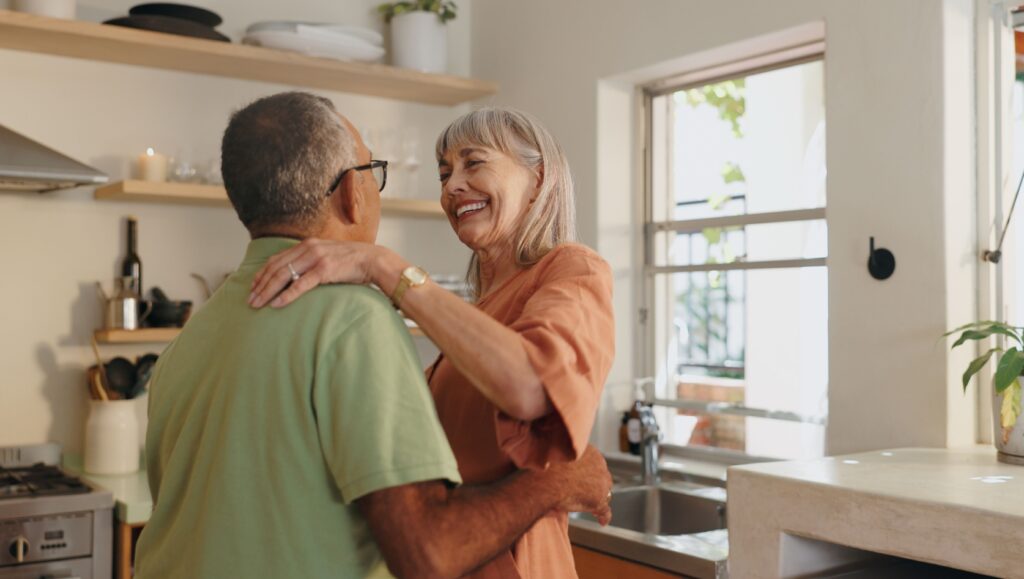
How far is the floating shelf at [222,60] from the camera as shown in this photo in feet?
9.70

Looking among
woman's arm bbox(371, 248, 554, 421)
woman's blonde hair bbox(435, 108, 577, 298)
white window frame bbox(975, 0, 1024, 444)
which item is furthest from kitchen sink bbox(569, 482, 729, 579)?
woman's arm bbox(371, 248, 554, 421)

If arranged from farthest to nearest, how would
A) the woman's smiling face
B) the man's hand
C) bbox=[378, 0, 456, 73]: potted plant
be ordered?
1. bbox=[378, 0, 456, 73]: potted plant
2. the woman's smiling face
3. the man's hand

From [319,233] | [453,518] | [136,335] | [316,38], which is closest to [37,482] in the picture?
[136,335]

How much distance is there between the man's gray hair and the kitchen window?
80.1 inches

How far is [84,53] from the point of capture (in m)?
3.16

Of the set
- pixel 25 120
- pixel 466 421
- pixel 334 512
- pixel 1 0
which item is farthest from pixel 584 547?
pixel 1 0

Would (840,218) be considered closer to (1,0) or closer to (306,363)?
(306,363)

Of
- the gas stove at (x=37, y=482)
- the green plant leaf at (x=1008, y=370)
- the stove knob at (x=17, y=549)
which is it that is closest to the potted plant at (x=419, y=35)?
the gas stove at (x=37, y=482)

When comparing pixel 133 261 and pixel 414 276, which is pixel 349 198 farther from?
→ pixel 133 261

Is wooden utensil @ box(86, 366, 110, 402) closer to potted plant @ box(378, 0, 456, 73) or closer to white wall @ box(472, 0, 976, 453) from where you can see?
potted plant @ box(378, 0, 456, 73)

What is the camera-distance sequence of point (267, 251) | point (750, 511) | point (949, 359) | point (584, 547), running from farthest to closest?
point (584, 547)
point (949, 359)
point (750, 511)
point (267, 251)

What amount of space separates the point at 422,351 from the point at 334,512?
2.78 metres

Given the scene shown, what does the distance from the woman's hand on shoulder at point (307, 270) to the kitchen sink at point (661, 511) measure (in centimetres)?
181

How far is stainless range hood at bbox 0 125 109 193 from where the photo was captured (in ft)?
8.82
